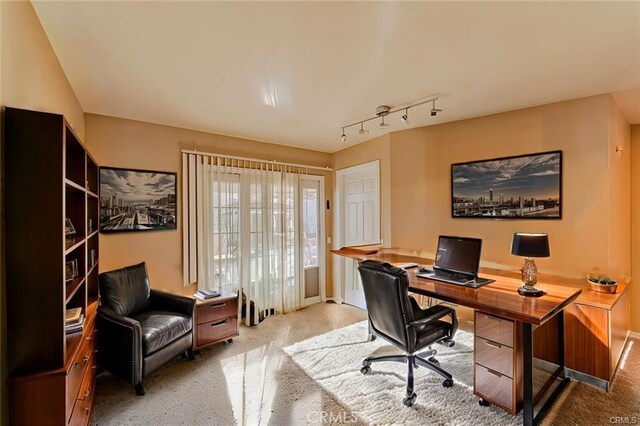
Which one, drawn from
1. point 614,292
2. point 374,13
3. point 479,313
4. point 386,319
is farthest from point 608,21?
point 386,319

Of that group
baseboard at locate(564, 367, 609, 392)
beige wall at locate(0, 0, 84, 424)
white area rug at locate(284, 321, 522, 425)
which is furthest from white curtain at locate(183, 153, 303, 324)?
baseboard at locate(564, 367, 609, 392)

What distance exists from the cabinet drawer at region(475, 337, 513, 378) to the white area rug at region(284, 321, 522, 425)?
1.08 feet

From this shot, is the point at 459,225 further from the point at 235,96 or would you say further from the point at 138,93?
the point at 138,93

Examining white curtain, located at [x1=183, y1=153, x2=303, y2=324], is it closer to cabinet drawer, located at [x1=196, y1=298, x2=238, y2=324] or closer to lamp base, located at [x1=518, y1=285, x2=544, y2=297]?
cabinet drawer, located at [x1=196, y1=298, x2=238, y2=324]

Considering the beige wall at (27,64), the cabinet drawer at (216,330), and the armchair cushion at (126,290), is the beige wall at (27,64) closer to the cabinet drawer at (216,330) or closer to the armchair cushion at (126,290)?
the armchair cushion at (126,290)

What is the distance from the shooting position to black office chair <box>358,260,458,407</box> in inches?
84.5

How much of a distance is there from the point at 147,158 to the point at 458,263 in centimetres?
349

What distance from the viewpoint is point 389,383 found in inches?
95.7

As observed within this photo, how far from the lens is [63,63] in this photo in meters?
2.04

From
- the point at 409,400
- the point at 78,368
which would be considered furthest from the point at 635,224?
the point at 78,368

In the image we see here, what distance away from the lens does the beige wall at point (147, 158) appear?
3.05m

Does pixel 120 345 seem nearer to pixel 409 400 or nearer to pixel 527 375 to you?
pixel 409 400

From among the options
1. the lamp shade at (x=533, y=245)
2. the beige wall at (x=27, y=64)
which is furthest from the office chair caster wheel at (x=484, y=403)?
the beige wall at (x=27, y=64)

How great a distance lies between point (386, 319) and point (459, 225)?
172 centimetres
